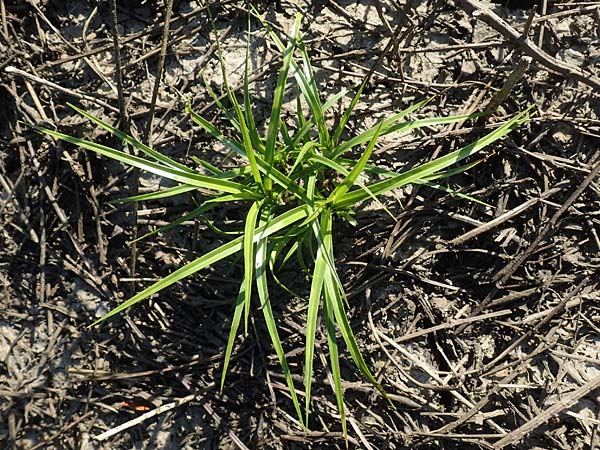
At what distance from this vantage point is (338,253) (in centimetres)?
150

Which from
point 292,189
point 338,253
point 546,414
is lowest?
point 546,414

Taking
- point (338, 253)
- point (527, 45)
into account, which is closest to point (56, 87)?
point (338, 253)

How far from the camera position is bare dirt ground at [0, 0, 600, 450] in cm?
147

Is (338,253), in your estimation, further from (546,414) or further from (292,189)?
(546,414)

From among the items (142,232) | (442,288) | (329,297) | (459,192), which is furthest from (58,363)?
(459,192)

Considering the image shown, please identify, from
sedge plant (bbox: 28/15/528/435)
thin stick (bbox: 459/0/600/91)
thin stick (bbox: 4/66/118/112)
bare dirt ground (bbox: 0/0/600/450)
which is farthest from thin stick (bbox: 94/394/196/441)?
thin stick (bbox: 459/0/600/91)

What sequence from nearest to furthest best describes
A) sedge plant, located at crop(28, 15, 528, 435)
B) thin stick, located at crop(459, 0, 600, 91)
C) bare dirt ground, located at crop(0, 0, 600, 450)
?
sedge plant, located at crop(28, 15, 528, 435)
thin stick, located at crop(459, 0, 600, 91)
bare dirt ground, located at crop(0, 0, 600, 450)

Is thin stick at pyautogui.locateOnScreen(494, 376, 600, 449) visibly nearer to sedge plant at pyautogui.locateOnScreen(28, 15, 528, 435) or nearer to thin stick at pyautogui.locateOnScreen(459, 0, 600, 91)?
sedge plant at pyautogui.locateOnScreen(28, 15, 528, 435)

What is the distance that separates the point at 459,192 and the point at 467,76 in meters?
0.33

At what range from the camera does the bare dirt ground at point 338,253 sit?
1474mm

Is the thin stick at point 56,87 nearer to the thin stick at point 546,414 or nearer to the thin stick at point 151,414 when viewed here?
the thin stick at point 151,414

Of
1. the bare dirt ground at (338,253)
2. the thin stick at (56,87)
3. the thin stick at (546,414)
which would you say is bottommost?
the thin stick at (546,414)

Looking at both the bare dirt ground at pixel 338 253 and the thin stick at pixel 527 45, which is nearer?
the thin stick at pixel 527 45

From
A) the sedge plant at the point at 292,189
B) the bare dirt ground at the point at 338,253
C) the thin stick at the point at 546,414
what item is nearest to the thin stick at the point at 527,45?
the bare dirt ground at the point at 338,253
